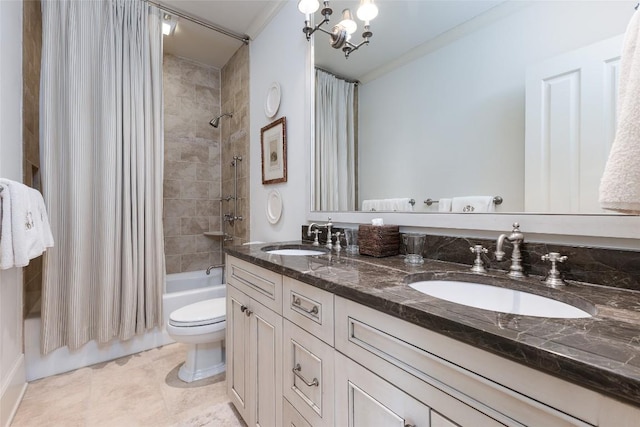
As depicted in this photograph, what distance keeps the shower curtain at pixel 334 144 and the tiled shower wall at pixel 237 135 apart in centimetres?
107

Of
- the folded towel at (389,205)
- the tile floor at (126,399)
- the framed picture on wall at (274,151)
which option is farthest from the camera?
the framed picture on wall at (274,151)

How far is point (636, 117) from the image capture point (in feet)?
1.76

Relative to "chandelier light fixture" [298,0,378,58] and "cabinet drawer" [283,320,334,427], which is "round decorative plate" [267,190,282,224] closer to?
"chandelier light fixture" [298,0,378,58]

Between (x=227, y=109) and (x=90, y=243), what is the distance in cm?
187

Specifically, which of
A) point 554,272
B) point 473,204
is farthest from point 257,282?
point 554,272

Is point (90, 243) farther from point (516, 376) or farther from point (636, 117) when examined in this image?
point (636, 117)

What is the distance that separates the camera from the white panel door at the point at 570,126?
80 centimetres

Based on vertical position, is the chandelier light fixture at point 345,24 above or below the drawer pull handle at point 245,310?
above

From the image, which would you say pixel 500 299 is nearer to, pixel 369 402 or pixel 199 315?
pixel 369 402

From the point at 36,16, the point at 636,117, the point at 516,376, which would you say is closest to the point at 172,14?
the point at 36,16

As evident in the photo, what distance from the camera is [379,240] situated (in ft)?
4.02

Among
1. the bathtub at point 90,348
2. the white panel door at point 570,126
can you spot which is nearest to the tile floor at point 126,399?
the bathtub at point 90,348

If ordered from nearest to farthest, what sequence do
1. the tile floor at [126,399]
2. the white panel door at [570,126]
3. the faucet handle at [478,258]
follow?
1. the white panel door at [570,126]
2. the faucet handle at [478,258]
3. the tile floor at [126,399]

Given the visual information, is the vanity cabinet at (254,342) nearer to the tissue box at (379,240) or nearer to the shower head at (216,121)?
the tissue box at (379,240)
